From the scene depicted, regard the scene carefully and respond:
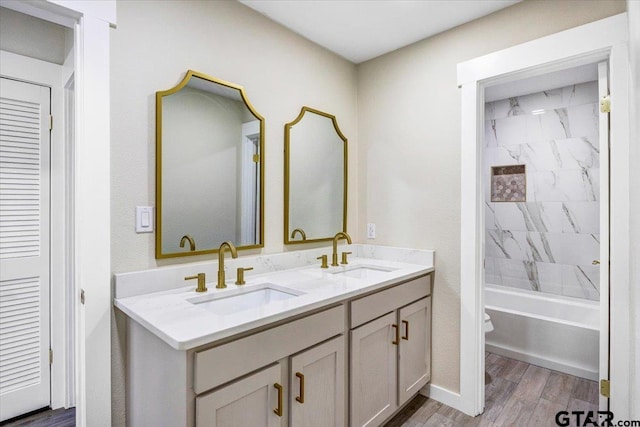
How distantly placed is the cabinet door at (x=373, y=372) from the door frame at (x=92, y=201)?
1.09 m

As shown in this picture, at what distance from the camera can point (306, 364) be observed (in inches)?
55.1

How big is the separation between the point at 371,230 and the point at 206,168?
1.35 m

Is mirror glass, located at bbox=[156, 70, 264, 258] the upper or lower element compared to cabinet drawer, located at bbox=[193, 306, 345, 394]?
upper

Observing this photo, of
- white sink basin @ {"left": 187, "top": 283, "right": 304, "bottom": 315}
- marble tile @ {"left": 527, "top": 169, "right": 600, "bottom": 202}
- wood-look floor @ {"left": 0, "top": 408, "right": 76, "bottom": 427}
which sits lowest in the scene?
wood-look floor @ {"left": 0, "top": 408, "right": 76, "bottom": 427}

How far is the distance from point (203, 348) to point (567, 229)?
11.2 ft

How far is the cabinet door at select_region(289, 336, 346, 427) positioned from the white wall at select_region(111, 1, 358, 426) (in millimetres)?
766

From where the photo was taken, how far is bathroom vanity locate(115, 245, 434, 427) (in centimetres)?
111

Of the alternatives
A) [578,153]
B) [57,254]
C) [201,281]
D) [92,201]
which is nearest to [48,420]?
[57,254]

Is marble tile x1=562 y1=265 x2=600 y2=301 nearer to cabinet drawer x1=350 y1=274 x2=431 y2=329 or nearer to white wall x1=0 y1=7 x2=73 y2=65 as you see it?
cabinet drawer x1=350 y1=274 x2=431 y2=329

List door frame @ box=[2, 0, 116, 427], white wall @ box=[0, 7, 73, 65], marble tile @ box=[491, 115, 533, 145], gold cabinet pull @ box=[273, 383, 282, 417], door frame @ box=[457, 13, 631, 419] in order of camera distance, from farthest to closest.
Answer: marble tile @ box=[491, 115, 533, 145]
white wall @ box=[0, 7, 73, 65]
door frame @ box=[457, 13, 631, 419]
door frame @ box=[2, 0, 116, 427]
gold cabinet pull @ box=[273, 383, 282, 417]

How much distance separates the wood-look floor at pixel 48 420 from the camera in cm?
197

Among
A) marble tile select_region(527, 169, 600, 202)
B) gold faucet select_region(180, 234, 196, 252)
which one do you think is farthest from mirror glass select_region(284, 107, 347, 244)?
marble tile select_region(527, 169, 600, 202)

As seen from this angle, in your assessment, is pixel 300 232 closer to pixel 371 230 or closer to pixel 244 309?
pixel 371 230

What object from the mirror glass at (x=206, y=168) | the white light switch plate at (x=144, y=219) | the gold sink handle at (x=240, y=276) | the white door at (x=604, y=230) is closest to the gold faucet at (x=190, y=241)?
the mirror glass at (x=206, y=168)
